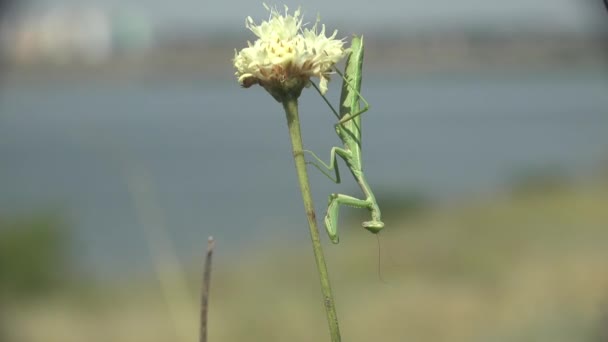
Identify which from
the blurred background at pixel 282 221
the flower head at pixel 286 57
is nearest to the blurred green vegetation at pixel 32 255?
the blurred background at pixel 282 221

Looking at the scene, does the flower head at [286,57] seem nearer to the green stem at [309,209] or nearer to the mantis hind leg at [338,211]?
the green stem at [309,209]

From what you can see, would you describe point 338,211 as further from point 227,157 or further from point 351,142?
point 227,157

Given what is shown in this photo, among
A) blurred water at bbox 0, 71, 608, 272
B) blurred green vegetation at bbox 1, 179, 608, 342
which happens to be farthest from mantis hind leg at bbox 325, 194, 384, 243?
blurred water at bbox 0, 71, 608, 272

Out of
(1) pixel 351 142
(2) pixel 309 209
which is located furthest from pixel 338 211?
(2) pixel 309 209

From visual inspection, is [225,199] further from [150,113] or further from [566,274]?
[566,274]

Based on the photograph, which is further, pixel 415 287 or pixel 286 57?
pixel 415 287

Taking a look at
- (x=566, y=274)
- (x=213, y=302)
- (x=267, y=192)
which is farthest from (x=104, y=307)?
(x=566, y=274)

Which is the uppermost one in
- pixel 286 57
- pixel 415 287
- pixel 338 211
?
pixel 286 57

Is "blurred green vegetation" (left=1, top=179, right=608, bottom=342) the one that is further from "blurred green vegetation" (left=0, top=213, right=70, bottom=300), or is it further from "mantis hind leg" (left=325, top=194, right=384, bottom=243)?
"mantis hind leg" (left=325, top=194, right=384, bottom=243)
